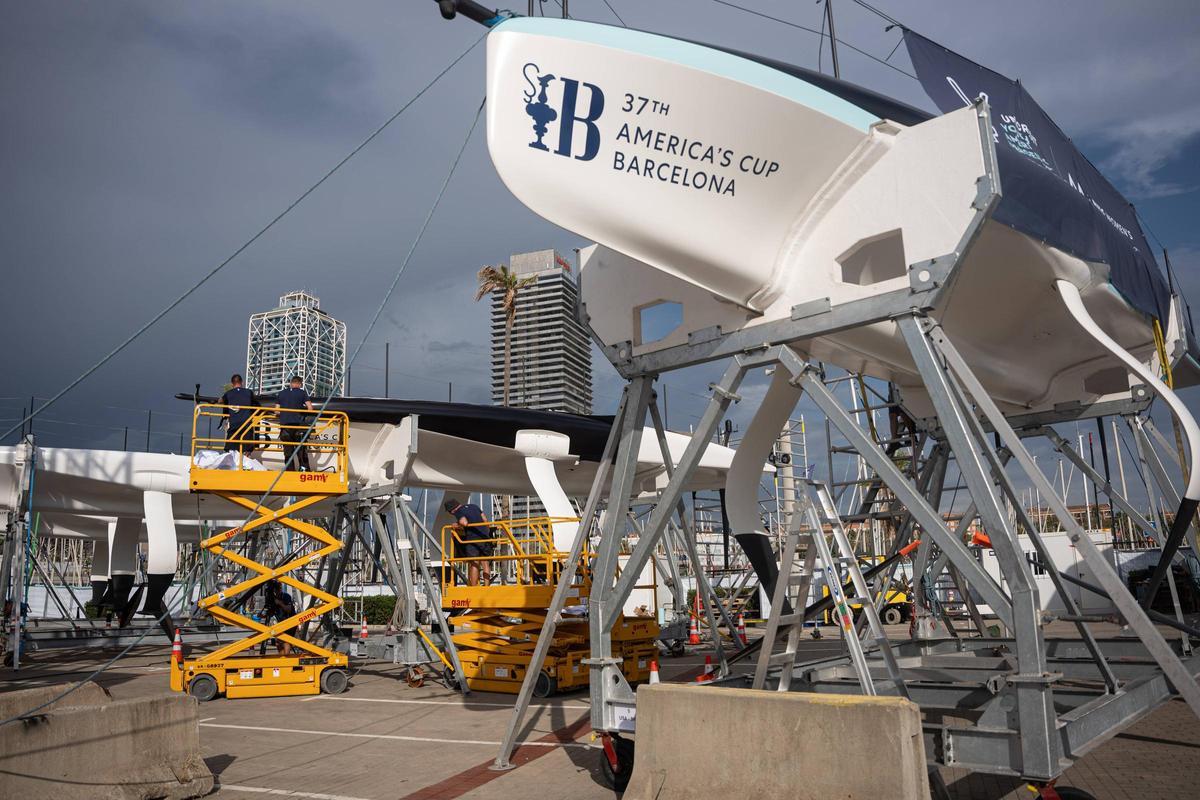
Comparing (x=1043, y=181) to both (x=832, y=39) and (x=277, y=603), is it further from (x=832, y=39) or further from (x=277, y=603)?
(x=277, y=603)

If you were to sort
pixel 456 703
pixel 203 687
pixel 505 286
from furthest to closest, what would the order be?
pixel 505 286
pixel 203 687
pixel 456 703

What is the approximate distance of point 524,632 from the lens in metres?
12.6

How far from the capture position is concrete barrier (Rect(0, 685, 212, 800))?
17.7 feet

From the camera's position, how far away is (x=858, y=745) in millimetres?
4109

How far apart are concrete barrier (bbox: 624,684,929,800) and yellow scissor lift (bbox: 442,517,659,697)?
6791 mm

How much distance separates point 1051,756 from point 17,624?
17937 millimetres

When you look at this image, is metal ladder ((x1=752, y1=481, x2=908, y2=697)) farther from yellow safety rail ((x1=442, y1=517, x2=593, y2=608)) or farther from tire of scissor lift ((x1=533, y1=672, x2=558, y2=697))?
yellow safety rail ((x1=442, y1=517, x2=593, y2=608))

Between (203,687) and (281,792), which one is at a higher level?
(281,792)

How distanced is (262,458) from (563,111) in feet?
33.2

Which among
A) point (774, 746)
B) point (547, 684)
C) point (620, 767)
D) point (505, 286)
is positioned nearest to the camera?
point (774, 746)

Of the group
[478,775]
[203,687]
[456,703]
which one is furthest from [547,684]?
[203,687]

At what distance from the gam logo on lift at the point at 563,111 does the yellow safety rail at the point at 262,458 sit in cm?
655

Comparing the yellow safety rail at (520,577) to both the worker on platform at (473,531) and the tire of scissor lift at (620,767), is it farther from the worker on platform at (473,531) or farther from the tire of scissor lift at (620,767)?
the tire of scissor lift at (620,767)

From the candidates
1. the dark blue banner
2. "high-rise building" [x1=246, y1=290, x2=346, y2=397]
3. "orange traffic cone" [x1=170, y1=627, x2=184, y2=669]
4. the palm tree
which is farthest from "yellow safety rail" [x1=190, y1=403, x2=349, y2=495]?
"high-rise building" [x1=246, y1=290, x2=346, y2=397]
